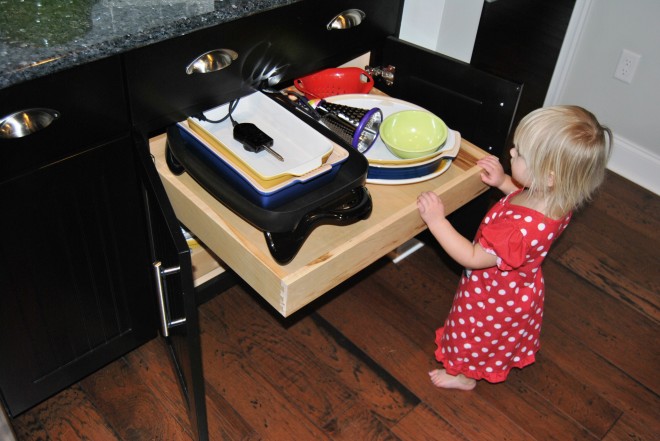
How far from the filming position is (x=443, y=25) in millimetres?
1567

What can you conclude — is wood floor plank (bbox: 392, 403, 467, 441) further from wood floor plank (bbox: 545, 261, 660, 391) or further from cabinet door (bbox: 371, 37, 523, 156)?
cabinet door (bbox: 371, 37, 523, 156)

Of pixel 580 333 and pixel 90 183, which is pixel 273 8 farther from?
pixel 580 333

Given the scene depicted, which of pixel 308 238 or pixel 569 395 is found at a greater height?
pixel 308 238

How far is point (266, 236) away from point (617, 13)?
161 cm

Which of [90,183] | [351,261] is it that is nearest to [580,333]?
[351,261]

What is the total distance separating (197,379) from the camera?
3.97ft

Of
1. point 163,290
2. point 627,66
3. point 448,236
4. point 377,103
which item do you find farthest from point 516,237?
point 627,66

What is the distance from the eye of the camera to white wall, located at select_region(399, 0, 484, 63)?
1.50 metres

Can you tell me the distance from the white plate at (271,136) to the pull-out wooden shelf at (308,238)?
101 mm

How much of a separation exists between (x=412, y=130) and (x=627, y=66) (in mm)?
1170

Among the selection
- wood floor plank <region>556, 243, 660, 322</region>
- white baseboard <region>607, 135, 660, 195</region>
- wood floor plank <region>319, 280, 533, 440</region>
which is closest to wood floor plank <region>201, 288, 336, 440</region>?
wood floor plank <region>319, 280, 533, 440</region>

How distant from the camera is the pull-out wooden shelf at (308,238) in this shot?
1.17 m

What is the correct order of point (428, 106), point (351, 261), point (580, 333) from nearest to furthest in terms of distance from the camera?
point (351, 261)
point (428, 106)
point (580, 333)

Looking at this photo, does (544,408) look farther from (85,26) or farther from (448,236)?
(85,26)
